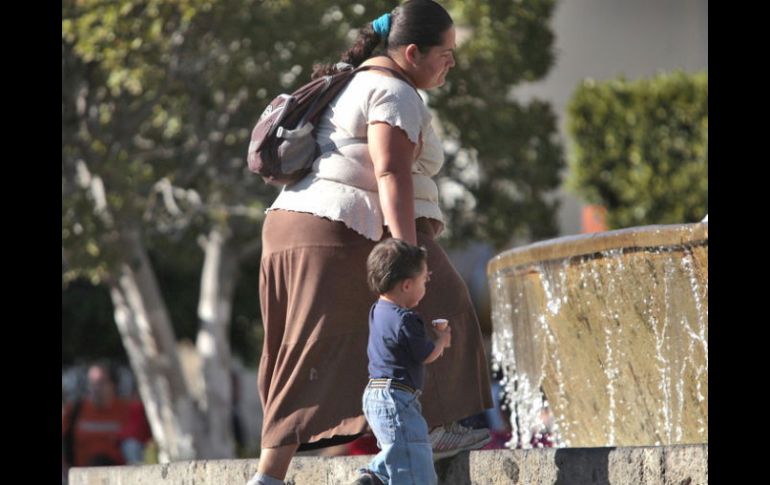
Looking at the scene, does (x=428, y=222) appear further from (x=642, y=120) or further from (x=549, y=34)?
(x=642, y=120)

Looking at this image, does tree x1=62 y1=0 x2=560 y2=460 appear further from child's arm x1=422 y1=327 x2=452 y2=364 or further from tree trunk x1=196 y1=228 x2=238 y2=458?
child's arm x1=422 y1=327 x2=452 y2=364

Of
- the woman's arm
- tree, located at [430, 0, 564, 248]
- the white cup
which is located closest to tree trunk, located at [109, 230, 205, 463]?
tree, located at [430, 0, 564, 248]

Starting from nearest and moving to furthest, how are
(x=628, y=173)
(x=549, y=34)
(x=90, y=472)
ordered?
(x=90, y=472)
(x=549, y=34)
(x=628, y=173)

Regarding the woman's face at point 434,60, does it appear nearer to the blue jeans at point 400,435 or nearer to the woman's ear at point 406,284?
the woman's ear at point 406,284

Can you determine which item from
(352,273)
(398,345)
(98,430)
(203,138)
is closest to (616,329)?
(352,273)

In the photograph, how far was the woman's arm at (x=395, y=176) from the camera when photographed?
4441 millimetres

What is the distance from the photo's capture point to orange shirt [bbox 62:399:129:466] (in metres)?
14.0

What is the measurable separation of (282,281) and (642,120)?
49.8ft

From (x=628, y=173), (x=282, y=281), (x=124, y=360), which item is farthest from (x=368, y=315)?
(x=124, y=360)

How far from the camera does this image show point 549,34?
49.1 ft

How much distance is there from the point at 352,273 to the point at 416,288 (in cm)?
35

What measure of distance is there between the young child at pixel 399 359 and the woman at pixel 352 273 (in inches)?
7.4

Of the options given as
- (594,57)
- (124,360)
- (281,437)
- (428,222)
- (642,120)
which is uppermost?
(594,57)

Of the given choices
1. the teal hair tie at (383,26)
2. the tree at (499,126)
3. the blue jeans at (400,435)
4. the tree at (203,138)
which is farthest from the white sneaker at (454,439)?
the tree at (499,126)
